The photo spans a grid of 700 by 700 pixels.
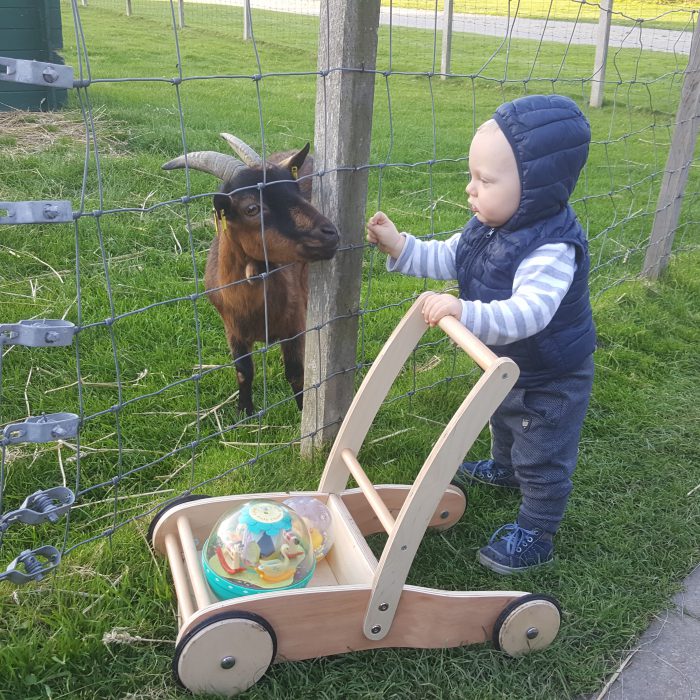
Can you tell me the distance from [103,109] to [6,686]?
7.90m

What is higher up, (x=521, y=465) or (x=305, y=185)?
(x=305, y=185)

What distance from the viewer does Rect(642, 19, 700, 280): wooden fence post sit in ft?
16.9

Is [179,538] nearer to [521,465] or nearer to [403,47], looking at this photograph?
[521,465]

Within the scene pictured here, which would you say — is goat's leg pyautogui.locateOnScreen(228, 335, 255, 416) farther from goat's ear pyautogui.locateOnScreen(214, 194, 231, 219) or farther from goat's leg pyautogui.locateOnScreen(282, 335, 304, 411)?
goat's ear pyautogui.locateOnScreen(214, 194, 231, 219)

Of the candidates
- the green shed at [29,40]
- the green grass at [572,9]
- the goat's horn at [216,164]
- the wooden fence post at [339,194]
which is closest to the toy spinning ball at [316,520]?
the wooden fence post at [339,194]

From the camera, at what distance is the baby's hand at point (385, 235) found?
2.82m

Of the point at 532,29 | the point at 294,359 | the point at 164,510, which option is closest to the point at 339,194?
the point at 294,359

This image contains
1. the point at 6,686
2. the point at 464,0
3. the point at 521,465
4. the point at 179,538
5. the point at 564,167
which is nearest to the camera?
the point at 6,686

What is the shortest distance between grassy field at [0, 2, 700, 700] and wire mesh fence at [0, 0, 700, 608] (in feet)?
0.06

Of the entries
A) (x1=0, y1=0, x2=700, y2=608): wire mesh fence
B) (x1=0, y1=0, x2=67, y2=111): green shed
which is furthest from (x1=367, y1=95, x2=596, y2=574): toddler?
(x1=0, y1=0, x2=67, y2=111): green shed

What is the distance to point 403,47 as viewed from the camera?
703 inches

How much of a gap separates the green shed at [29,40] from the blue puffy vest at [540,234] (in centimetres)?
810

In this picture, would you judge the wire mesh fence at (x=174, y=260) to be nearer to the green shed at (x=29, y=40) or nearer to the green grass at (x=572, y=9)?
the green shed at (x=29, y=40)

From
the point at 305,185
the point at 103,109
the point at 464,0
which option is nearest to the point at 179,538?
the point at 305,185
